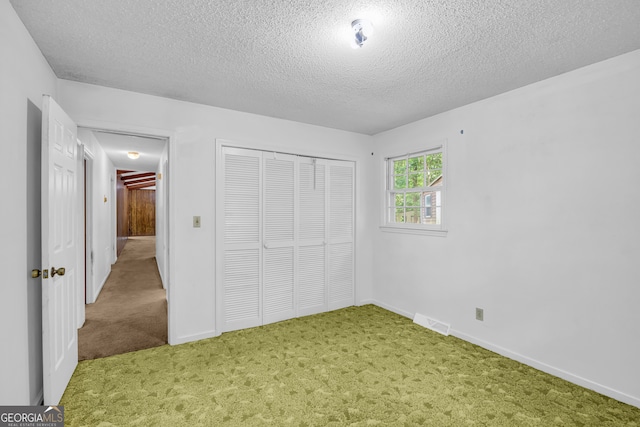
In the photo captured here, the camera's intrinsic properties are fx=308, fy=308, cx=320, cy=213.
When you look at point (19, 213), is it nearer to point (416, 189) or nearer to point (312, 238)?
point (312, 238)

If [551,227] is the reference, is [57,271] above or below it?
below

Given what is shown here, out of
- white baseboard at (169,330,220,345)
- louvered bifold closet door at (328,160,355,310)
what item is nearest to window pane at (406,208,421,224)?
louvered bifold closet door at (328,160,355,310)

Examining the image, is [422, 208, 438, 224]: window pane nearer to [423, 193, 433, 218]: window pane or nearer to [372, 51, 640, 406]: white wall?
[423, 193, 433, 218]: window pane

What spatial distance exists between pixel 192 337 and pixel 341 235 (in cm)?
215

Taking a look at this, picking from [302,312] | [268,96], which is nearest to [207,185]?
[268,96]

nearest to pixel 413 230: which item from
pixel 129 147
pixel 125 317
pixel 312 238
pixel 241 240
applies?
pixel 312 238

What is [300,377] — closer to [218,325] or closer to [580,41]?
[218,325]

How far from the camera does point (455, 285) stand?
326 cm

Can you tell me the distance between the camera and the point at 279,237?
146 inches

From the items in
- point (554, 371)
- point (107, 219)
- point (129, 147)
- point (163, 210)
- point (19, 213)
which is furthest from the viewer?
point (107, 219)

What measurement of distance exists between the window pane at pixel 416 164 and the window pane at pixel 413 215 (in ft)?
1.64

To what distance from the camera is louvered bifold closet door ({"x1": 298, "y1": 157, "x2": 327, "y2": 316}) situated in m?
3.88

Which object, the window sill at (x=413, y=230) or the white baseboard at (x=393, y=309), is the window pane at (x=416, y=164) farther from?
the white baseboard at (x=393, y=309)

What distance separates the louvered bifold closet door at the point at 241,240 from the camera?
132 inches
